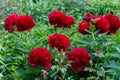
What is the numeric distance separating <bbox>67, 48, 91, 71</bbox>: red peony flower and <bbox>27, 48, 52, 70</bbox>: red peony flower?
0.53 feet

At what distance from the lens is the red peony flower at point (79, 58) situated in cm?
289

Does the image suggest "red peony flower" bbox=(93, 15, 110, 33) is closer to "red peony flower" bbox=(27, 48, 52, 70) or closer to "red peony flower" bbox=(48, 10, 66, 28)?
"red peony flower" bbox=(48, 10, 66, 28)

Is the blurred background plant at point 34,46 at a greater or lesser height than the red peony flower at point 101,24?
lesser

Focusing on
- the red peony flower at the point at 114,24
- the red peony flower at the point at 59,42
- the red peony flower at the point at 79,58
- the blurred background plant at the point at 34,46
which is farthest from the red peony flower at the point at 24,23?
the red peony flower at the point at 114,24

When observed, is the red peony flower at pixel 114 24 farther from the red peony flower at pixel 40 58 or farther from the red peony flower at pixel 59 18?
the red peony flower at pixel 40 58

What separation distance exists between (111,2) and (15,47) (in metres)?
3.56

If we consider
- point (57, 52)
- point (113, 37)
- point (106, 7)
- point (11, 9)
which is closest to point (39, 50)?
point (57, 52)

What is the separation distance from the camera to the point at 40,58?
2861 millimetres

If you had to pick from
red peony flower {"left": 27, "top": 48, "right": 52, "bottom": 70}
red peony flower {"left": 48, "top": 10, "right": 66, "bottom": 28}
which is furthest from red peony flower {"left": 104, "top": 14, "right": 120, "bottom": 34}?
red peony flower {"left": 27, "top": 48, "right": 52, "bottom": 70}

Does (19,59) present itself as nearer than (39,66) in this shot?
No

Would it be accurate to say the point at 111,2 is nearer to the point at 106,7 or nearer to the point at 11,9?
the point at 106,7

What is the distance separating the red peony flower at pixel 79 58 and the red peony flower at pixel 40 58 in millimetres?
161

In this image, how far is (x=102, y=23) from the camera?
3086 millimetres

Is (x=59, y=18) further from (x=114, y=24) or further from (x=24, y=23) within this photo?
(x=114, y=24)
